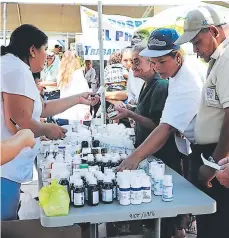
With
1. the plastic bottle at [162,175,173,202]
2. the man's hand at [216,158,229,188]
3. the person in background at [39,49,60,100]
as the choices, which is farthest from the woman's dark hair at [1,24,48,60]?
the person in background at [39,49,60,100]

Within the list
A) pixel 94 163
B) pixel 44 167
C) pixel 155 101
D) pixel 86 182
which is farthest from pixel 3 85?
pixel 155 101

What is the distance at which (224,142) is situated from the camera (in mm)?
1716

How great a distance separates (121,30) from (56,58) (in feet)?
9.10

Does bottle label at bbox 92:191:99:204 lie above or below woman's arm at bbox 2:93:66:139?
below

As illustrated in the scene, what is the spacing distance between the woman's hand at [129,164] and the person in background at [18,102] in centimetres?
55

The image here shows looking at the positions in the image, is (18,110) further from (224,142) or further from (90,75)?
(90,75)

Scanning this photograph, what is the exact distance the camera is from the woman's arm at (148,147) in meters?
1.81

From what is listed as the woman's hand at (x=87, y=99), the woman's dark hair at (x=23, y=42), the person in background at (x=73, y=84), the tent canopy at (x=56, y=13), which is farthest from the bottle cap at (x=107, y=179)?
the tent canopy at (x=56, y=13)

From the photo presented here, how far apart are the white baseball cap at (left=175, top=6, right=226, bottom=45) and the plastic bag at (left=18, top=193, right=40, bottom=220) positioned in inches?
49.0

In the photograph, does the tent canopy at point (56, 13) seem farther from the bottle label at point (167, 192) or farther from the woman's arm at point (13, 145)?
the woman's arm at point (13, 145)

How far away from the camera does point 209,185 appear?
6.14 feet

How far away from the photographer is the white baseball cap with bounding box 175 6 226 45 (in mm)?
1832

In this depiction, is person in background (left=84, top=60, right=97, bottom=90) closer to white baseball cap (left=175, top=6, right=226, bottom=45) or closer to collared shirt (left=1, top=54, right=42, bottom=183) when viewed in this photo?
collared shirt (left=1, top=54, right=42, bottom=183)

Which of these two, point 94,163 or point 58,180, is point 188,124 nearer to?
point 94,163
